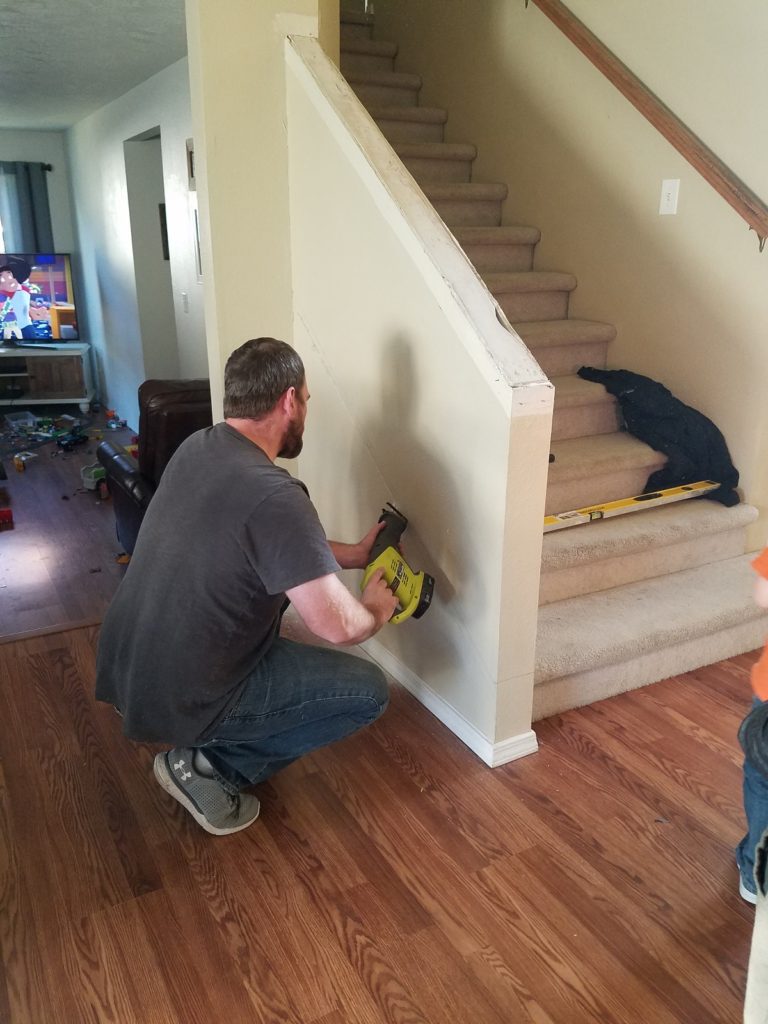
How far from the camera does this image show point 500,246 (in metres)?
3.67

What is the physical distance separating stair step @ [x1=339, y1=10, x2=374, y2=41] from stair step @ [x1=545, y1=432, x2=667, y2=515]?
9.25 feet

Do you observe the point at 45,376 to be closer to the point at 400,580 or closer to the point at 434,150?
the point at 434,150

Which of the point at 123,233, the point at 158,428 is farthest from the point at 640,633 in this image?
the point at 123,233

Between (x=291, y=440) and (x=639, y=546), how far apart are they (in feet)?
4.52

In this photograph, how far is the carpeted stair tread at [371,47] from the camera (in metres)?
4.31

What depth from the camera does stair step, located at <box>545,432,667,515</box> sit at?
2865 mm

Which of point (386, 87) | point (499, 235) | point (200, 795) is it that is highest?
point (386, 87)

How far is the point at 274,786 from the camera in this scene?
2158 millimetres

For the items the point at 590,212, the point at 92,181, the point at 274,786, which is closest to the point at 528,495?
the point at 274,786

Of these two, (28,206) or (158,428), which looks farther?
(28,206)

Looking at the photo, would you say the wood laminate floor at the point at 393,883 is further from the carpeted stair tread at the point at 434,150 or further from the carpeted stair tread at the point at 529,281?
the carpeted stair tread at the point at 434,150

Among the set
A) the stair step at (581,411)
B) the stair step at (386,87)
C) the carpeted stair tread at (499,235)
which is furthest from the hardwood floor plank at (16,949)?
the stair step at (386,87)

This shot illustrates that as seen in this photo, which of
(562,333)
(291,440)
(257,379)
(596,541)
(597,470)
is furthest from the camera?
(562,333)

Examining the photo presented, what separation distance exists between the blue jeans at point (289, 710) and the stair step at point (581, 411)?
1.46 metres
